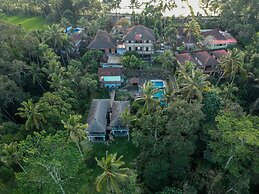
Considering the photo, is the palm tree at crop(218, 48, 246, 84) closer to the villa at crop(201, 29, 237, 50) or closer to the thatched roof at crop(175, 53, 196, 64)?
the thatched roof at crop(175, 53, 196, 64)

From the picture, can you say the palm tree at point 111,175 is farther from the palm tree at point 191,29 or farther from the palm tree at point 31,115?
the palm tree at point 191,29

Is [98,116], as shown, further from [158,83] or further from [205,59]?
[205,59]

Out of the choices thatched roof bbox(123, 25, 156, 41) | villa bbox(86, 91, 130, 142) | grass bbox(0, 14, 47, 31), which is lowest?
villa bbox(86, 91, 130, 142)

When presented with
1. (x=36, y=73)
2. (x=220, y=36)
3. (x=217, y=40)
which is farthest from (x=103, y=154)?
(x=220, y=36)

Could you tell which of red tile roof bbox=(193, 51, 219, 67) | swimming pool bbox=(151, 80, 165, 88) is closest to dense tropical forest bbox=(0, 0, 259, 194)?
swimming pool bbox=(151, 80, 165, 88)

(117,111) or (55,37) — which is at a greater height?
(55,37)

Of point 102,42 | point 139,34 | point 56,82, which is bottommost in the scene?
point 56,82

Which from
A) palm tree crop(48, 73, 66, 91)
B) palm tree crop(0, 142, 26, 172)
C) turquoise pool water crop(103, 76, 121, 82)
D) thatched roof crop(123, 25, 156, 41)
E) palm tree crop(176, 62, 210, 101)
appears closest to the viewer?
palm tree crop(0, 142, 26, 172)
